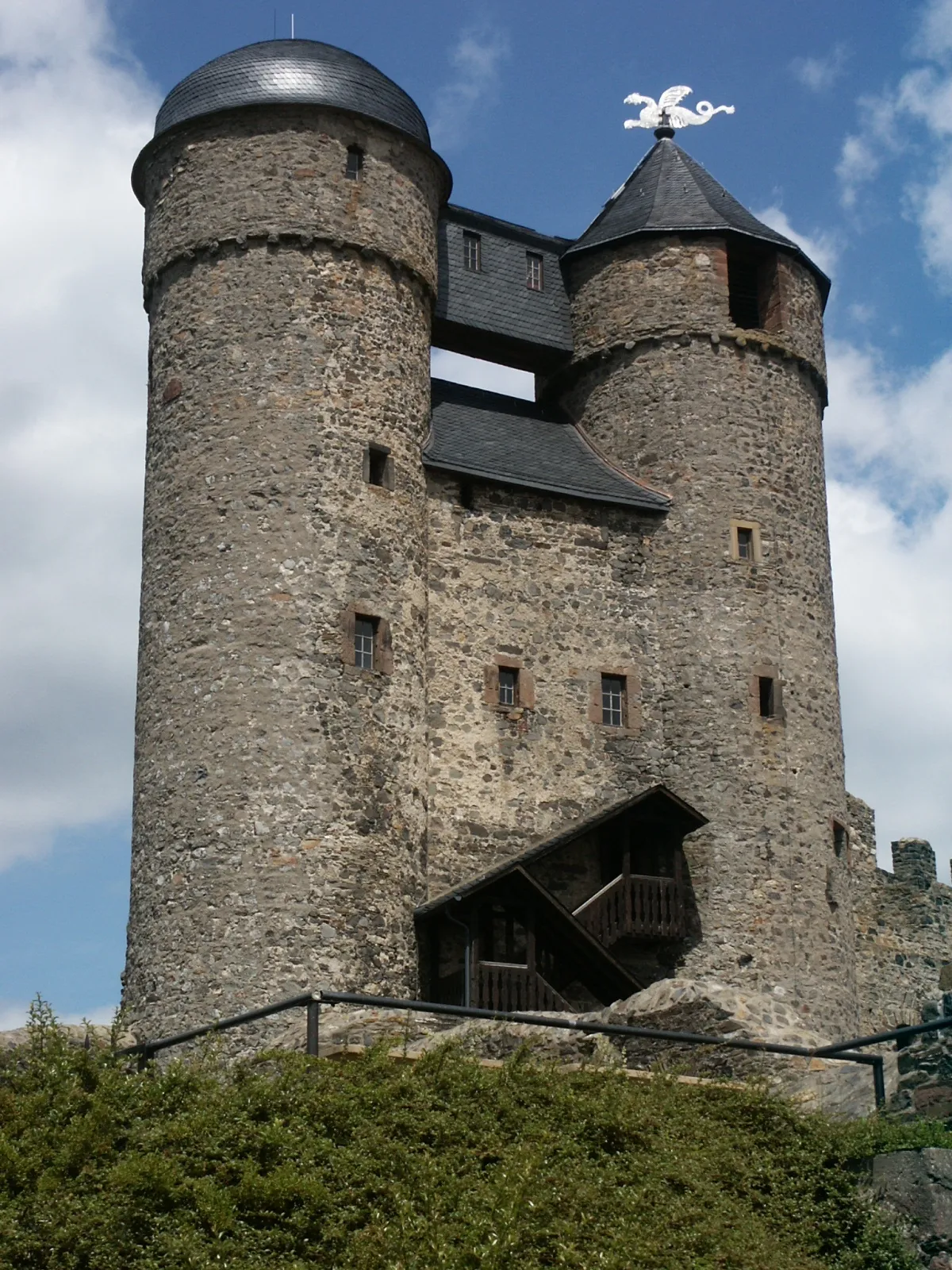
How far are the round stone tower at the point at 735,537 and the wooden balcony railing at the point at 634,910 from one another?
1.60 ft

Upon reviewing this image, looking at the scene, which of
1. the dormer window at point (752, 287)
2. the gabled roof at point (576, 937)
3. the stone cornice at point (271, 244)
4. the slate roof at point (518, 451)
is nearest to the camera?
the gabled roof at point (576, 937)

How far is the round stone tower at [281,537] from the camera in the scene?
24312 millimetres

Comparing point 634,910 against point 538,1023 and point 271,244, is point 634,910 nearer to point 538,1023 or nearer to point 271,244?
point 538,1023

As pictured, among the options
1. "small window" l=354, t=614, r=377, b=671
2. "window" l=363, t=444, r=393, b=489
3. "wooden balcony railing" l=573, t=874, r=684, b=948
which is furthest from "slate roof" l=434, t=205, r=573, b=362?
"wooden balcony railing" l=573, t=874, r=684, b=948

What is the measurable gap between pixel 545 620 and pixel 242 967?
7.50 m

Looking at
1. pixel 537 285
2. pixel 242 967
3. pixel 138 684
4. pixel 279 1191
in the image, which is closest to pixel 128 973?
pixel 242 967

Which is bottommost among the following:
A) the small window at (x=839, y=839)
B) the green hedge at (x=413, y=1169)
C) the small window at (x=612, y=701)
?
the green hedge at (x=413, y=1169)

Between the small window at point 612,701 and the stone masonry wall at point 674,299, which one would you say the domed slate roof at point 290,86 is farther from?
the small window at point 612,701

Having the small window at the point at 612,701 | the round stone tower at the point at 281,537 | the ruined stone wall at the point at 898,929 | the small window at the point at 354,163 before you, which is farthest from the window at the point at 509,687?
the ruined stone wall at the point at 898,929

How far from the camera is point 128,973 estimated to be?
25.3m

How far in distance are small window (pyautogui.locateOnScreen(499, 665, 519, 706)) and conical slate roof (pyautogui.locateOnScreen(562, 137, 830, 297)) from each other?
785 cm

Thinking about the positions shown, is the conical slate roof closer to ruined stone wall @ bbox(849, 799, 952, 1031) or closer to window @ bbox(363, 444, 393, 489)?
window @ bbox(363, 444, 393, 489)

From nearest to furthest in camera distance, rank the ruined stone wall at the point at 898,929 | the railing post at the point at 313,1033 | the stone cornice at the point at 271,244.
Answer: the railing post at the point at 313,1033
the stone cornice at the point at 271,244
the ruined stone wall at the point at 898,929

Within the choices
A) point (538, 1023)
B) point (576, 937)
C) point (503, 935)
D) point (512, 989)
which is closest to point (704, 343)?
point (576, 937)
